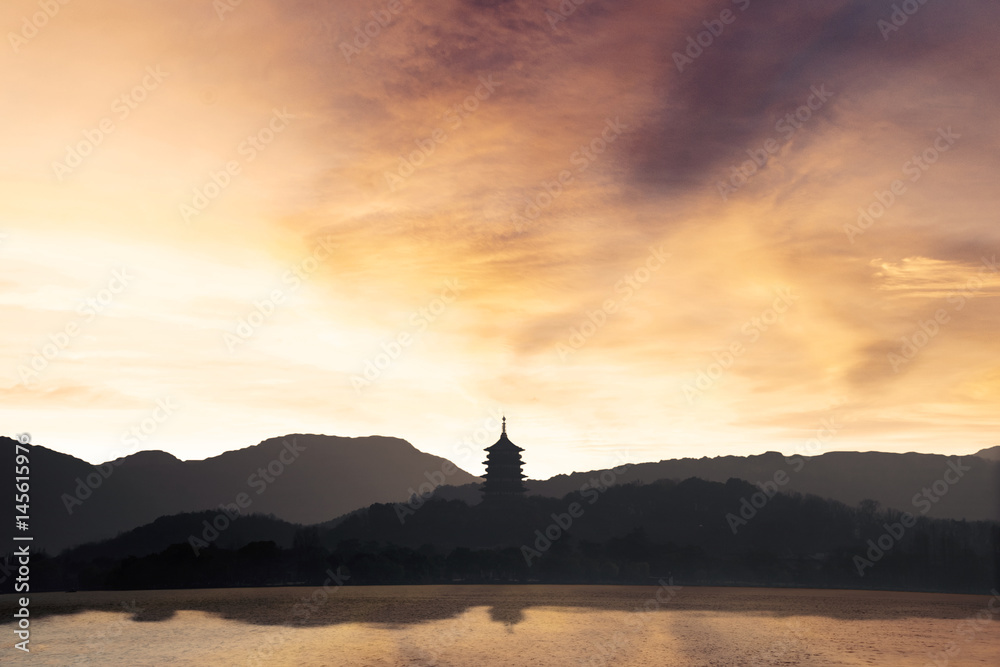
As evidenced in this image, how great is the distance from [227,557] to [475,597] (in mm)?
35270

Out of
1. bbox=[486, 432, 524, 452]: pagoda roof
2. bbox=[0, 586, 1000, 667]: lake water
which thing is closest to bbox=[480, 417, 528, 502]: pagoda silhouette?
bbox=[486, 432, 524, 452]: pagoda roof

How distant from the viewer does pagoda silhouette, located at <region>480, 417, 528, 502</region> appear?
582ft

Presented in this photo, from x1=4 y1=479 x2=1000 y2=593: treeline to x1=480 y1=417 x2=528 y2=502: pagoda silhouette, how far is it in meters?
8.96

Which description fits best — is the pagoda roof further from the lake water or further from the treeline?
the lake water

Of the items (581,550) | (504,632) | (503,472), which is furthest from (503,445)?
(504,632)

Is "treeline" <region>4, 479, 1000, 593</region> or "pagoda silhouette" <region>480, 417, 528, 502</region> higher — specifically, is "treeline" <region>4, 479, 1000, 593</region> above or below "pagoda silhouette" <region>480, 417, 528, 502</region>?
below

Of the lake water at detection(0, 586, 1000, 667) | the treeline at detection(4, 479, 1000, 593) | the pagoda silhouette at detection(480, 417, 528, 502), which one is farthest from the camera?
the pagoda silhouette at detection(480, 417, 528, 502)

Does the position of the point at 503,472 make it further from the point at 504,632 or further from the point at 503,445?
the point at 504,632

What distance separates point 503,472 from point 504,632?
352ft

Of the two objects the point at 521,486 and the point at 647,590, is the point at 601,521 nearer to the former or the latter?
the point at 521,486

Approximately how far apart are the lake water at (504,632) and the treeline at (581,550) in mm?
10017

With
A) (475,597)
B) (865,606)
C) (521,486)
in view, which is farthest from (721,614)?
(521,486)

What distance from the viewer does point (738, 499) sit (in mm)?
160500

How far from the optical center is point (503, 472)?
585 ft
